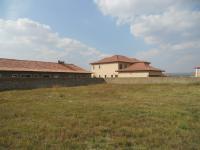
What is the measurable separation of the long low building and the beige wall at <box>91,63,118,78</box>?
26.8ft

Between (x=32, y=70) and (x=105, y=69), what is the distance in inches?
832

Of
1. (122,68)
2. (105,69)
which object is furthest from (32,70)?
(122,68)

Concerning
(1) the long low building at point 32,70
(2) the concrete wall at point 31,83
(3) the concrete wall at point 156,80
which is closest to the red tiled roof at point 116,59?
(1) the long low building at point 32,70

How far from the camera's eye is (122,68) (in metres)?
48.9

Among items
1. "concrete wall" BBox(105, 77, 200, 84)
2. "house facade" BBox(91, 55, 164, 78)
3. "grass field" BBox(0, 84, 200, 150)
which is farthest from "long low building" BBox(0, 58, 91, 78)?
"grass field" BBox(0, 84, 200, 150)

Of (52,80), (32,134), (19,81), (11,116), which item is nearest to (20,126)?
(32,134)

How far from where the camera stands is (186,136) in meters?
6.48

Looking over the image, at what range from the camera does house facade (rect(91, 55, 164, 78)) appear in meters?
43.1

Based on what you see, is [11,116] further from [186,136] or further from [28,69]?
[28,69]

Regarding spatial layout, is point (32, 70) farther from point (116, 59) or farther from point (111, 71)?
point (116, 59)

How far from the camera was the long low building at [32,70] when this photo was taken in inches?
1205

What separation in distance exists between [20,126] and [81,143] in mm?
2869

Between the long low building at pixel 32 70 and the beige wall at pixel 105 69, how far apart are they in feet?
26.8

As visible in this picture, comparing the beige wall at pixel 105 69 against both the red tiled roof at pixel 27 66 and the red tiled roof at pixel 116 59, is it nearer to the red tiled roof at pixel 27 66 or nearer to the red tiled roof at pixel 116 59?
the red tiled roof at pixel 116 59
